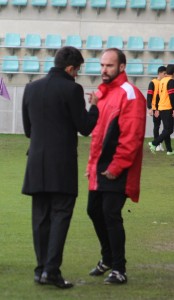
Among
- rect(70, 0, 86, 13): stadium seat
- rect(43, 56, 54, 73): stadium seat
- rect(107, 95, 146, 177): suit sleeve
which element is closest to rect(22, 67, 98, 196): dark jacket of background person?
rect(107, 95, 146, 177): suit sleeve

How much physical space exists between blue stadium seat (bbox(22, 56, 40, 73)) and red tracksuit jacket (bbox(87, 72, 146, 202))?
875 inches

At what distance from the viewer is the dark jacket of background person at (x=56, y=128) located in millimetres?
7422

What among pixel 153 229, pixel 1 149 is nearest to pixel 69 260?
pixel 153 229

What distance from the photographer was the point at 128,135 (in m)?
7.54

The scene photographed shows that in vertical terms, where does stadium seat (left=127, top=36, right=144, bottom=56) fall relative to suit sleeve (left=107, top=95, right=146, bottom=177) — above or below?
below

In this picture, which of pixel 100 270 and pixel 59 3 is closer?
pixel 100 270

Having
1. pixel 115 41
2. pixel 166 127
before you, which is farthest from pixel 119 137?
pixel 115 41

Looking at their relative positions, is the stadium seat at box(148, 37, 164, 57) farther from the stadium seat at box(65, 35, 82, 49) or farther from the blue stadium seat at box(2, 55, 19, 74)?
the blue stadium seat at box(2, 55, 19, 74)

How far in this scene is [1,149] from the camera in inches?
914

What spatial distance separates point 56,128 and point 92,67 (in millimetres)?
22473

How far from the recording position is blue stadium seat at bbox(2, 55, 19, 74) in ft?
98.0

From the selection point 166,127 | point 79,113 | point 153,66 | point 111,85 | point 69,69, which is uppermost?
point 69,69

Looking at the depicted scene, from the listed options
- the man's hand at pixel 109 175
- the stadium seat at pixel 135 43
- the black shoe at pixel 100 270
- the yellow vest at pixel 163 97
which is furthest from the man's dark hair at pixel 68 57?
the stadium seat at pixel 135 43

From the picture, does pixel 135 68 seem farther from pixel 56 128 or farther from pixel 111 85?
pixel 56 128
